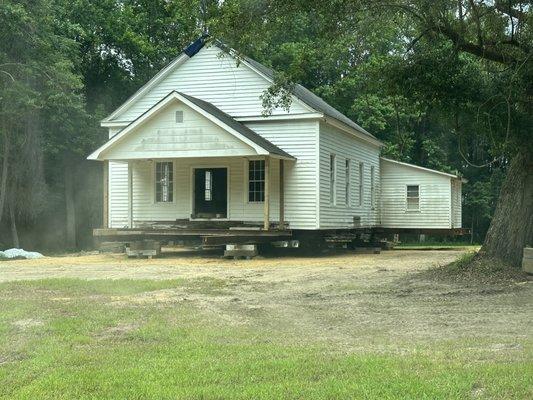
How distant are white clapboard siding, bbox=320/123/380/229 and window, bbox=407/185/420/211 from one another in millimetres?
1385

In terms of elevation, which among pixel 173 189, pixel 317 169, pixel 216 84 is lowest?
pixel 173 189

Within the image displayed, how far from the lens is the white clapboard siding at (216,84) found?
23.7 metres

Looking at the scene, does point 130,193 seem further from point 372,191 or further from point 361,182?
point 372,191

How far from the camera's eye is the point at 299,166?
2317 centimetres

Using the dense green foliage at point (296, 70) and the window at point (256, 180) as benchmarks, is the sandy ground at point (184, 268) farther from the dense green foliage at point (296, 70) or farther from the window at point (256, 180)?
the dense green foliage at point (296, 70)

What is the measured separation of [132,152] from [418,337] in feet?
53.2

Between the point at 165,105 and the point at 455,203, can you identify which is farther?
the point at 455,203

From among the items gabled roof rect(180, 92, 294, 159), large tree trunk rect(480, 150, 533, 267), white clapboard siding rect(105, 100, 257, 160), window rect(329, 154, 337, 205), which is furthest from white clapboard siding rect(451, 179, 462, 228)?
large tree trunk rect(480, 150, 533, 267)

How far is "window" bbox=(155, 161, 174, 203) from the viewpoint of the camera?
25.0m

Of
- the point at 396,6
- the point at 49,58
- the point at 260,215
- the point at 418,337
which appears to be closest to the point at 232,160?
the point at 260,215

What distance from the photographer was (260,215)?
23.5 m

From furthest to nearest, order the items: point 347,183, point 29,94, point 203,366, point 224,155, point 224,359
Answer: point 29,94, point 347,183, point 224,155, point 224,359, point 203,366

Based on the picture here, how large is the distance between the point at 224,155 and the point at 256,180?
2.86 metres

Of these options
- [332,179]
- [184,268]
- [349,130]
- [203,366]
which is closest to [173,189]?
[332,179]
